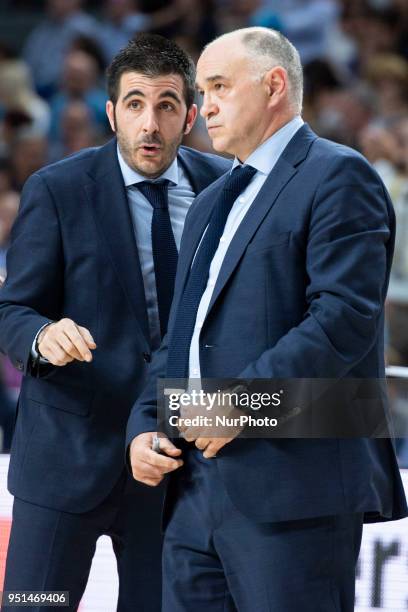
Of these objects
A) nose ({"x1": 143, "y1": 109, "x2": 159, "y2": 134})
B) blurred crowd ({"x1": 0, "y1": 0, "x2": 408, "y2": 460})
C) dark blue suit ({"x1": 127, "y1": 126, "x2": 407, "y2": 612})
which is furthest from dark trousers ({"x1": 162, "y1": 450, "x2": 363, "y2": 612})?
blurred crowd ({"x1": 0, "y1": 0, "x2": 408, "y2": 460})

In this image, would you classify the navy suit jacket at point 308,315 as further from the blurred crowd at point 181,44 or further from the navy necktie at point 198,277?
the blurred crowd at point 181,44

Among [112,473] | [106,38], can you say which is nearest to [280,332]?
[112,473]

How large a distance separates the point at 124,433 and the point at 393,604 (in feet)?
2.79

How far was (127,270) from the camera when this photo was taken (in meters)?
3.02

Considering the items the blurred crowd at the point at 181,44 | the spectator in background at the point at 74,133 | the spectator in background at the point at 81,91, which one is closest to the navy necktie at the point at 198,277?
the blurred crowd at the point at 181,44

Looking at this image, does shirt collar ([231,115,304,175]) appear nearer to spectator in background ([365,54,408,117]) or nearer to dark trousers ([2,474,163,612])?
dark trousers ([2,474,163,612])

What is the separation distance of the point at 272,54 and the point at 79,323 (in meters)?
0.83

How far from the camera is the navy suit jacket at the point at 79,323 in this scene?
2.97 m

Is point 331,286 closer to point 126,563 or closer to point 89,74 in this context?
point 126,563

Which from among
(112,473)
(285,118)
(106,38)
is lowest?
(112,473)

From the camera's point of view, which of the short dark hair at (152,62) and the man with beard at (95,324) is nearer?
the man with beard at (95,324)

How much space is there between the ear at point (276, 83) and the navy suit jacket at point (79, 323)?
596 millimetres

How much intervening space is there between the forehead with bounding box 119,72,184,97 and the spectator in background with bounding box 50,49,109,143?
17.9ft

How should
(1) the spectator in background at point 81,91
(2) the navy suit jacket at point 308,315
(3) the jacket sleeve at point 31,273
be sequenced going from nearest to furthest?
1. (2) the navy suit jacket at point 308,315
2. (3) the jacket sleeve at point 31,273
3. (1) the spectator in background at point 81,91
